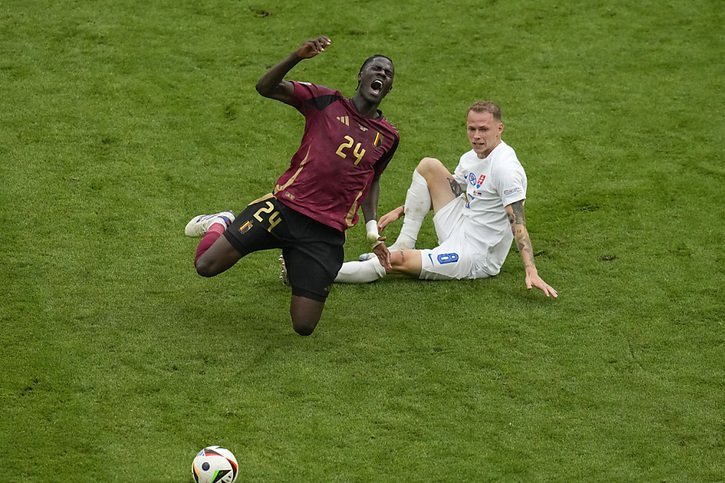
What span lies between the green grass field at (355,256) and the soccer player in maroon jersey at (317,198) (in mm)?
416

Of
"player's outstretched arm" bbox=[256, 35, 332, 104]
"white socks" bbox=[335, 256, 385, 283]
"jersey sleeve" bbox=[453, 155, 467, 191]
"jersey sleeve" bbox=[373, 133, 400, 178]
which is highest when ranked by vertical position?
"player's outstretched arm" bbox=[256, 35, 332, 104]

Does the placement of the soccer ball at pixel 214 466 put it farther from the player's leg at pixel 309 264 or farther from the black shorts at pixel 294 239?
the black shorts at pixel 294 239

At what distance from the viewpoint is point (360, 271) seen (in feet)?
30.1

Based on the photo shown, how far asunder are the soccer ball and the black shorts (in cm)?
184

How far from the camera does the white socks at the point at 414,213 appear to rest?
957 cm

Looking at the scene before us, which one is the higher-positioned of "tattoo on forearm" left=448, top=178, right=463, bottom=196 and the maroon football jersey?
the maroon football jersey

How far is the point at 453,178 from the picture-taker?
9.55 m

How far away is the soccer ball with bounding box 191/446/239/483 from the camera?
21.6 feet

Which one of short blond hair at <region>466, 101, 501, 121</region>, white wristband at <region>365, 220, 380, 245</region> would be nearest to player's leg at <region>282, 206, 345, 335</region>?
white wristband at <region>365, 220, 380, 245</region>

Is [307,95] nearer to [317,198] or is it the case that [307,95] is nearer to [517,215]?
[317,198]

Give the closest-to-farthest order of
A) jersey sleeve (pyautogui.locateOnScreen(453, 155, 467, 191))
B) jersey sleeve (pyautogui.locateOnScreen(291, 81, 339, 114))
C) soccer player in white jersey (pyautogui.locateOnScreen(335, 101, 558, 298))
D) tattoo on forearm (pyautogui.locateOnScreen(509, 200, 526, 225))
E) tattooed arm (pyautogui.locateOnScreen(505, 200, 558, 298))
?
jersey sleeve (pyautogui.locateOnScreen(291, 81, 339, 114)), tattooed arm (pyautogui.locateOnScreen(505, 200, 558, 298)), tattoo on forearm (pyautogui.locateOnScreen(509, 200, 526, 225)), soccer player in white jersey (pyautogui.locateOnScreen(335, 101, 558, 298)), jersey sleeve (pyautogui.locateOnScreen(453, 155, 467, 191))

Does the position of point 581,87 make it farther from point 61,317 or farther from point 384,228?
point 61,317

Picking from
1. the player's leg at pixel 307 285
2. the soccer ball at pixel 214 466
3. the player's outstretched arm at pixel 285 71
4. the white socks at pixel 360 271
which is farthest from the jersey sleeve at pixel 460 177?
the soccer ball at pixel 214 466

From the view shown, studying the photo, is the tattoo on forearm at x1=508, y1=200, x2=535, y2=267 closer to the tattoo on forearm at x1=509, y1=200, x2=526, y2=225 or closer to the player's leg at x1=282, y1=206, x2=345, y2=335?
the tattoo on forearm at x1=509, y1=200, x2=526, y2=225
